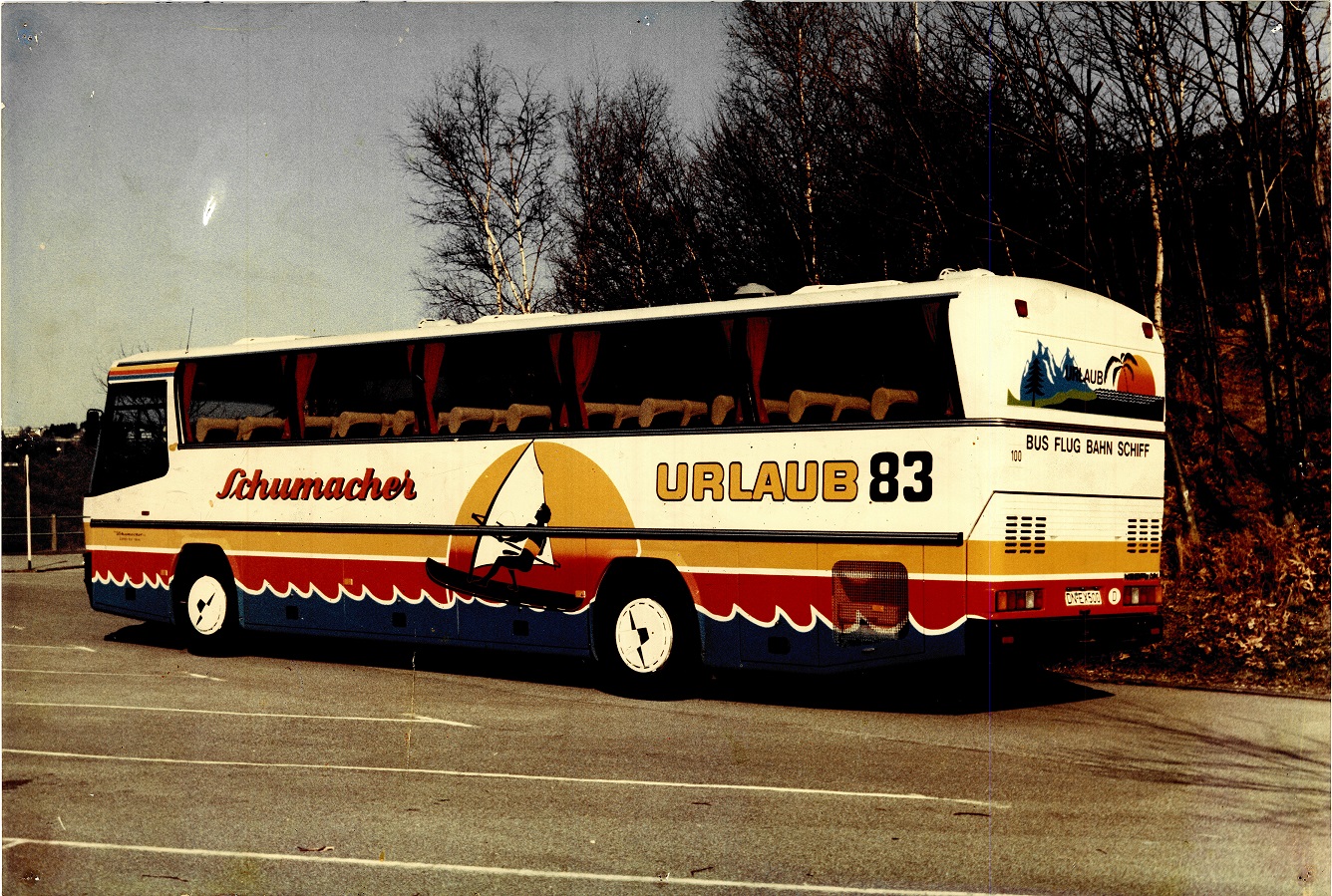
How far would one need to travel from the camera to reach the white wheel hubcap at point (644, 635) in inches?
521

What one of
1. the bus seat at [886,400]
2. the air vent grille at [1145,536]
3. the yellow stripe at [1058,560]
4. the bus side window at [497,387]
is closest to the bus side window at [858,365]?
the bus seat at [886,400]

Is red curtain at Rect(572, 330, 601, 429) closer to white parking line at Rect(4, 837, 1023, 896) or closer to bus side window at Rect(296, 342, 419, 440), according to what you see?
bus side window at Rect(296, 342, 419, 440)

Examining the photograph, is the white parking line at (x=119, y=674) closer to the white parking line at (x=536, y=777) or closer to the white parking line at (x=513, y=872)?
the white parking line at (x=536, y=777)

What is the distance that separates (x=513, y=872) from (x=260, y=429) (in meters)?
10.2

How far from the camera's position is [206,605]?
55.0 ft

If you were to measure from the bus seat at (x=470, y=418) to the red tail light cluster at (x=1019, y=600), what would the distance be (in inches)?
206

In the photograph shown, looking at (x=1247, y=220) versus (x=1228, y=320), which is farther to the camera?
(x=1228, y=320)

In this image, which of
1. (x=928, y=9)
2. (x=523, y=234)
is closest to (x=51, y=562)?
(x=523, y=234)

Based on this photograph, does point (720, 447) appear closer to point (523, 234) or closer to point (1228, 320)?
point (1228, 320)

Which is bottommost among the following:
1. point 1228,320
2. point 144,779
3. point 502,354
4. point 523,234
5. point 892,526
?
point 144,779

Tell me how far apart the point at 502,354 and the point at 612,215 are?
1225 centimetres

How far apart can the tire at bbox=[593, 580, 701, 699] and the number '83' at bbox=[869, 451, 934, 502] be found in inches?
88.5

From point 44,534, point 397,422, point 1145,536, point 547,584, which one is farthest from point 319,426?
point 44,534

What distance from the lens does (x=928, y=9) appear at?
19.4 m
